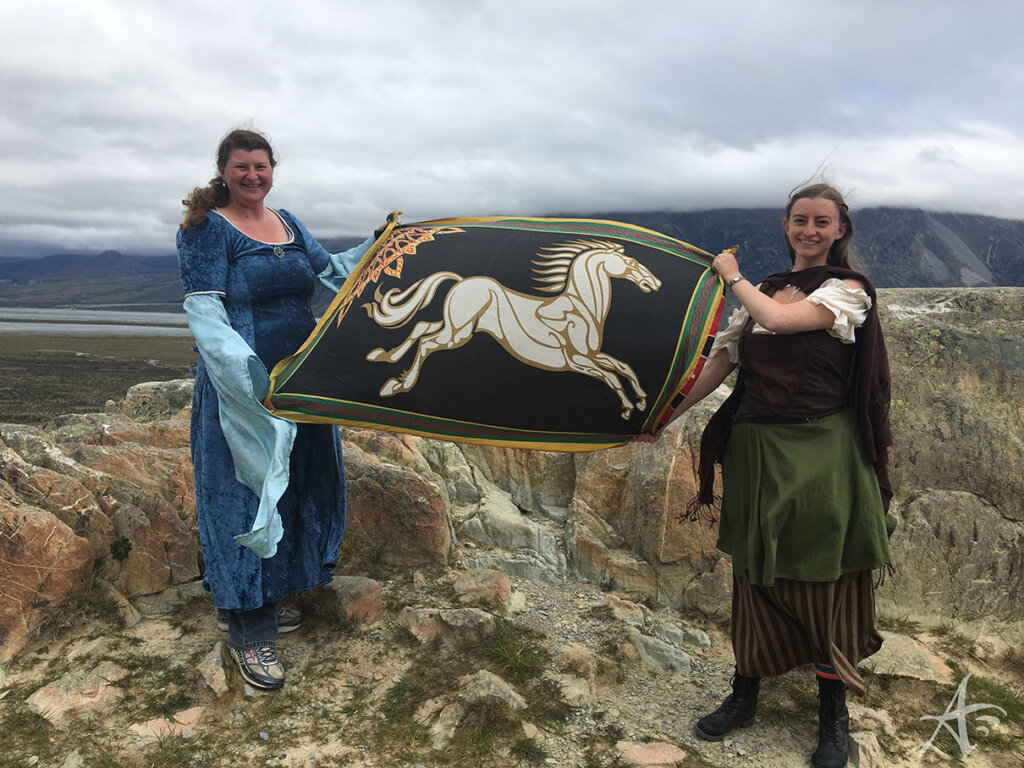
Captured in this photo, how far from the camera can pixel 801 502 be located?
259 centimetres

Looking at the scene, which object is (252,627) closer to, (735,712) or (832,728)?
(735,712)

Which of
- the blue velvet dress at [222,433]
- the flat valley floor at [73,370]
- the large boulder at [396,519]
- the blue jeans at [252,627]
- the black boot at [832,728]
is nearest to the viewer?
the black boot at [832,728]

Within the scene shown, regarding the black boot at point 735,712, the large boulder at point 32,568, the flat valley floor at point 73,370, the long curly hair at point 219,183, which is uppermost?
the long curly hair at point 219,183

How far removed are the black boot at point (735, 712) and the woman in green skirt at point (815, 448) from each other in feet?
0.97

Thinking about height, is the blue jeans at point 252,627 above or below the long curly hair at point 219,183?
below

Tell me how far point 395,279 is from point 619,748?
7.84ft

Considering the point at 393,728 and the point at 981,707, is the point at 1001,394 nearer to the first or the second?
the point at 981,707

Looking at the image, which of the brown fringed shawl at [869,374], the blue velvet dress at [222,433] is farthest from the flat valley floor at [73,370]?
the brown fringed shawl at [869,374]

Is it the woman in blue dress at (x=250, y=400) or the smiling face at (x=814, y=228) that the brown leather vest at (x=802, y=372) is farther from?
the woman in blue dress at (x=250, y=400)

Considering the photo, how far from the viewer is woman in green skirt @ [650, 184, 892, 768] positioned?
2.52 meters

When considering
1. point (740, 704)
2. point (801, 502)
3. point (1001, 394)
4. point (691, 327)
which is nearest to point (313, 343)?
point (691, 327)

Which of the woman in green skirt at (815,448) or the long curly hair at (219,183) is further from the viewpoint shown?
the long curly hair at (219,183)

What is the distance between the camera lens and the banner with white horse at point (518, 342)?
2816 mm

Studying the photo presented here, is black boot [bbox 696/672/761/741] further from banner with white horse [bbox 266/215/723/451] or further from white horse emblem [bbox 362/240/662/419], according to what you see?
white horse emblem [bbox 362/240/662/419]
